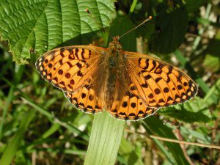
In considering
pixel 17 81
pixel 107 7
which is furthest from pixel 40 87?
pixel 107 7

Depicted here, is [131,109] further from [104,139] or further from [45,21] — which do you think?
[45,21]

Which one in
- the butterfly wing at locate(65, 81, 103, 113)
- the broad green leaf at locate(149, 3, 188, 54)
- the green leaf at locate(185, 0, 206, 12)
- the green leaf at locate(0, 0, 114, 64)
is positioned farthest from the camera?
the green leaf at locate(185, 0, 206, 12)

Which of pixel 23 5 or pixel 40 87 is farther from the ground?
pixel 23 5

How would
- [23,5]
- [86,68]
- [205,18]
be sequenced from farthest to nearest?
[205,18] < [86,68] < [23,5]

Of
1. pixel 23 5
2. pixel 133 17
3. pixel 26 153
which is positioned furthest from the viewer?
pixel 26 153

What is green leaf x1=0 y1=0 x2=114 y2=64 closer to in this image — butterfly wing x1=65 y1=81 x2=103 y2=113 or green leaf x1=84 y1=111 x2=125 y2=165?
butterfly wing x1=65 y1=81 x2=103 y2=113

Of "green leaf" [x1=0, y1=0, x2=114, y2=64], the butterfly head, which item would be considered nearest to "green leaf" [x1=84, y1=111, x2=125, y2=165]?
the butterfly head

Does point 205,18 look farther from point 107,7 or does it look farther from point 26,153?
point 26,153
